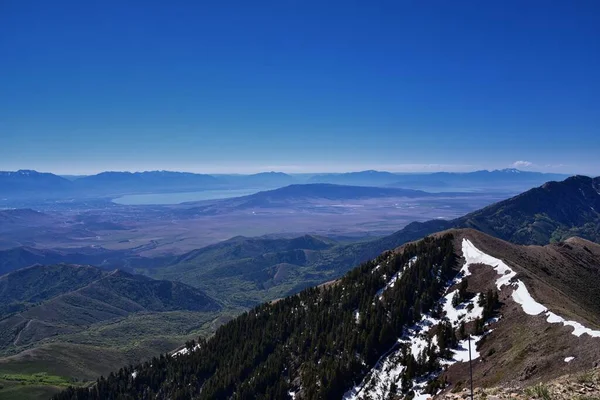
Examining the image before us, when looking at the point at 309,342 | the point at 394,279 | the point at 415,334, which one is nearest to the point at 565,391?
the point at 415,334

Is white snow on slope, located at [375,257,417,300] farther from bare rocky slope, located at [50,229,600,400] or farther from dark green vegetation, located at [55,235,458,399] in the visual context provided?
dark green vegetation, located at [55,235,458,399]

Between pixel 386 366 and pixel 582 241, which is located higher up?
pixel 582 241

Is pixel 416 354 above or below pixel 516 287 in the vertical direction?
below

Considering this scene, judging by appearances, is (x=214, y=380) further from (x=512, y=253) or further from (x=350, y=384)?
(x=512, y=253)

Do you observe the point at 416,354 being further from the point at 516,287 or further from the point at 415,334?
the point at 516,287

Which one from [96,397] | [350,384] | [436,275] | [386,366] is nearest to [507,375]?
[386,366]

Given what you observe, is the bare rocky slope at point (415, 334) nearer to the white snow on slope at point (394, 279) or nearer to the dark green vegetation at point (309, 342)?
the dark green vegetation at point (309, 342)
